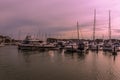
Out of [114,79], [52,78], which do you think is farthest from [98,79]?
[52,78]

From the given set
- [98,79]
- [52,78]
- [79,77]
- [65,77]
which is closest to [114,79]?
[98,79]

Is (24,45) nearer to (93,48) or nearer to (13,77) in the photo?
(93,48)

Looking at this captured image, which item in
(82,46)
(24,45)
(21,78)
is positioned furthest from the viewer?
(24,45)

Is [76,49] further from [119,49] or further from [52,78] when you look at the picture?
[52,78]

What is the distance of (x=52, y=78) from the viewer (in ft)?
89.9

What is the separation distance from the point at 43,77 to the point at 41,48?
64.9 m

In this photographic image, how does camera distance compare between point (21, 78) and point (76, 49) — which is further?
point (76, 49)

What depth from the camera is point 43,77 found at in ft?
91.2

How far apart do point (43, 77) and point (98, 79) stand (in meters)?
7.42

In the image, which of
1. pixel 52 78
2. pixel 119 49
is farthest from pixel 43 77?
pixel 119 49

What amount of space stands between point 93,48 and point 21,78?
66.4 metres

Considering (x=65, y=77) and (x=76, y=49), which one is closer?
(x=65, y=77)

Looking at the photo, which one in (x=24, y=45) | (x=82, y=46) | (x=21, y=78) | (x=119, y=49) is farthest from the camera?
(x=24, y=45)

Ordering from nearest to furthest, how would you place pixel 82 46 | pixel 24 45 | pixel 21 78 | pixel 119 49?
pixel 21 78 → pixel 82 46 → pixel 119 49 → pixel 24 45
